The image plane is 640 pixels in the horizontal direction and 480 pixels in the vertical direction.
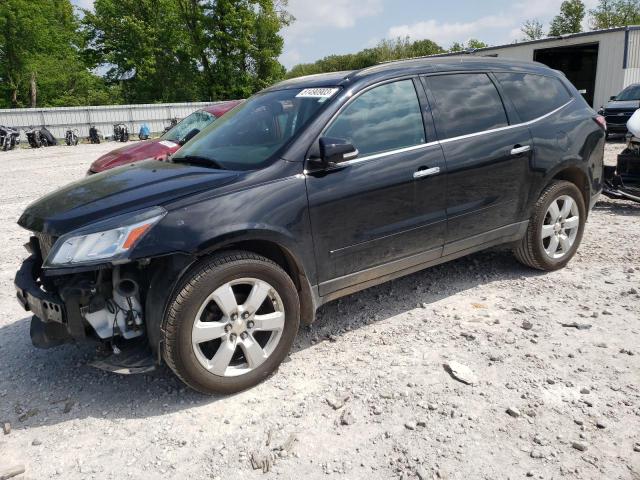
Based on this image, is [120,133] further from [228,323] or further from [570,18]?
[570,18]

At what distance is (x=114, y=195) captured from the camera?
10.1 feet

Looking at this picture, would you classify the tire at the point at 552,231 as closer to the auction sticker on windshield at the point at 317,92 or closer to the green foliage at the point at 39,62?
the auction sticker on windshield at the point at 317,92

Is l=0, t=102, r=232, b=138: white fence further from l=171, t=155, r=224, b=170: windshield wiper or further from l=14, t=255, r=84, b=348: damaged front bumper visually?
l=14, t=255, r=84, b=348: damaged front bumper

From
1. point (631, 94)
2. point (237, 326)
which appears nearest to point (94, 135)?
point (631, 94)

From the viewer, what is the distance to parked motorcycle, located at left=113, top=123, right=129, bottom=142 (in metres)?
26.9

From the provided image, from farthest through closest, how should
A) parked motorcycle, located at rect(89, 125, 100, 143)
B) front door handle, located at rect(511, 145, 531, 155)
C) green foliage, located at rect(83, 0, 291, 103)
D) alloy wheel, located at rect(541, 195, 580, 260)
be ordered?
green foliage, located at rect(83, 0, 291, 103), parked motorcycle, located at rect(89, 125, 100, 143), alloy wheel, located at rect(541, 195, 580, 260), front door handle, located at rect(511, 145, 531, 155)

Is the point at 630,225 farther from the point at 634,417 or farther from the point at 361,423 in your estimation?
the point at 361,423

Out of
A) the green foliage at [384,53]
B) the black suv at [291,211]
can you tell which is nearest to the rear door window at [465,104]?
the black suv at [291,211]

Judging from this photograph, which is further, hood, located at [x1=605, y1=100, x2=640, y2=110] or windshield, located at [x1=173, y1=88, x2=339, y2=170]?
hood, located at [x1=605, y1=100, x2=640, y2=110]

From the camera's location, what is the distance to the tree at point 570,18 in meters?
58.8

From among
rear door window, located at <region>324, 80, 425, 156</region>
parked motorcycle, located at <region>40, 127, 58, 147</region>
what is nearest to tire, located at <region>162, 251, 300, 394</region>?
rear door window, located at <region>324, 80, 425, 156</region>

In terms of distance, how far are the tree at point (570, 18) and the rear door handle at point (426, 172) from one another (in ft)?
213

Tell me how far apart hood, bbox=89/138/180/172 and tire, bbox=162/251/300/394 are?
5368mm

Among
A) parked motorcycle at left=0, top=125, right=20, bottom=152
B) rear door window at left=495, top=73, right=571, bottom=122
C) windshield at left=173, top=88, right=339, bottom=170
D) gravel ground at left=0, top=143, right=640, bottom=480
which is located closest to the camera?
gravel ground at left=0, top=143, right=640, bottom=480
